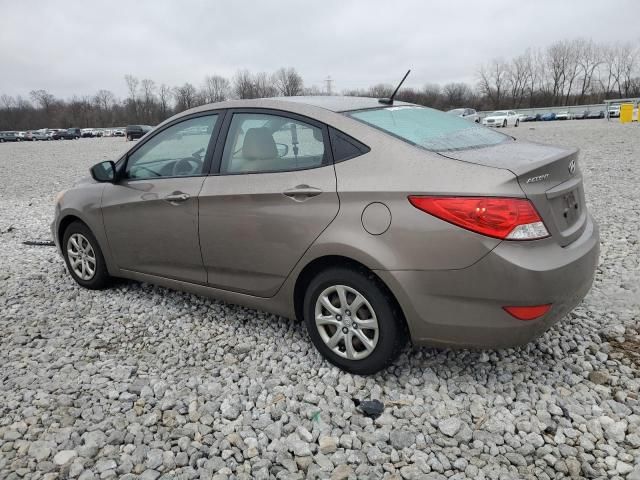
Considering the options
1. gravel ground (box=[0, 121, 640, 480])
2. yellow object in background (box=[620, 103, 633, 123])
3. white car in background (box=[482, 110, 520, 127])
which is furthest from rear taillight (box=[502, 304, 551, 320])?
white car in background (box=[482, 110, 520, 127])

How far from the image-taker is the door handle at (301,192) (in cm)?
297

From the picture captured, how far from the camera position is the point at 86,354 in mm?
3549

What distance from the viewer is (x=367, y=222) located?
2.75m

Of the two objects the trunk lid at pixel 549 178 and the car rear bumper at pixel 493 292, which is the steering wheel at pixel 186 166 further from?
the trunk lid at pixel 549 178

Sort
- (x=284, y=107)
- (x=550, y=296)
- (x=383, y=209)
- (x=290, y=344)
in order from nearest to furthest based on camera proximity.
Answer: (x=550, y=296)
(x=383, y=209)
(x=284, y=107)
(x=290, y=344)

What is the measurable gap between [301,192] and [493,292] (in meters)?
1.22

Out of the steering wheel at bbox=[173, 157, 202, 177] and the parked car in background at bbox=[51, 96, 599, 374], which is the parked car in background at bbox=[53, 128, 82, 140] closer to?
the steering wheel at bbox=[173, 157, 202, 177]

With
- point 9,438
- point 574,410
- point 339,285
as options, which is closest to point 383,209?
point 339,285

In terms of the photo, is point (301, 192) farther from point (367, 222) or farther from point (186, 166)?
point (186, 166)

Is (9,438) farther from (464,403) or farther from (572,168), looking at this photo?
(572,168)

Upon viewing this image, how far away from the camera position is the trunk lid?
2.58m

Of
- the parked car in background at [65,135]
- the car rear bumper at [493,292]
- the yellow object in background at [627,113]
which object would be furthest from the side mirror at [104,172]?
the parked car in background at [65,135]

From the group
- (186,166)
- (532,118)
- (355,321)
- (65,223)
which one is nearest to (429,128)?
(355,321)

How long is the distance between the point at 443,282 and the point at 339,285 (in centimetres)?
63
